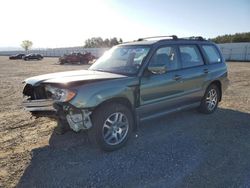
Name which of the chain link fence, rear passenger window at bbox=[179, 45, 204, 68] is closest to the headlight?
rear passenger window at bbox=[179, 45, 204, 68]

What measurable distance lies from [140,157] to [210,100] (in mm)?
3127

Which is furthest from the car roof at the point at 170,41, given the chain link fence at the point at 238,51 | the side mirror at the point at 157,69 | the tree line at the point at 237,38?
the tree line at the point at 237,38

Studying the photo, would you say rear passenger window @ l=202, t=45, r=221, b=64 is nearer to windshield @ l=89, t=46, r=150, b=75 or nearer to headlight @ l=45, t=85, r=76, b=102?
windshield @ l=89, t=46, r=150, b=75

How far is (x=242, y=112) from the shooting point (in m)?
6.70

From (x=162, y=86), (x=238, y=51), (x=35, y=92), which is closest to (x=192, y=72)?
(x=162, y=86)

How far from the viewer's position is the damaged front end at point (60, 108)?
154 inches

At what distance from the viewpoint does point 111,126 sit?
4336 millimetres

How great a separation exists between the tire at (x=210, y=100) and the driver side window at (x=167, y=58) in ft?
4.75

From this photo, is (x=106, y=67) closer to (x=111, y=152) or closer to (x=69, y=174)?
(x=111, y=152)

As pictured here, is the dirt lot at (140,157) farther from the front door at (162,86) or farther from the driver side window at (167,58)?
the driver side window at (167,58)

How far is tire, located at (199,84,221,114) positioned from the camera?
6.35m

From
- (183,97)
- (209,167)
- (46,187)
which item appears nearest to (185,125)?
(183,97)

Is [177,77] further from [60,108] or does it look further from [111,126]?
[60,108]

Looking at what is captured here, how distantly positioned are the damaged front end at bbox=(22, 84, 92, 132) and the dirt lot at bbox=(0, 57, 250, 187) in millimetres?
604
